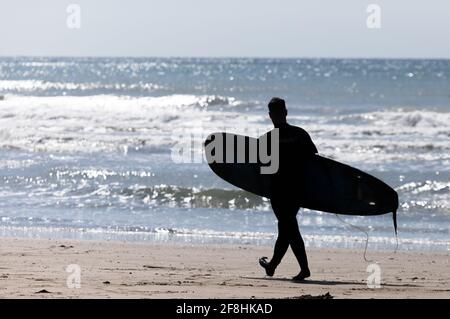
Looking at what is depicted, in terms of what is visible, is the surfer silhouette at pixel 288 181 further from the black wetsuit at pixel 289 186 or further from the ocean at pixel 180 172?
the ocean at pixel 180 172

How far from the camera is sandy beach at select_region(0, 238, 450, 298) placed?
6.84 metres

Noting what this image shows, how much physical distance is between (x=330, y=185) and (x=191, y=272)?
1431 mm

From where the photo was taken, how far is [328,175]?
28.1ft

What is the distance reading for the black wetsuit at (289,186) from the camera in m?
7.66

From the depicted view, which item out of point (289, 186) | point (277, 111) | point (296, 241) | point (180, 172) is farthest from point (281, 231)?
point (180, 172)

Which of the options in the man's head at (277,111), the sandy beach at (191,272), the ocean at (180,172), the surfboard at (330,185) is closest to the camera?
the sandy beach at (191,272)

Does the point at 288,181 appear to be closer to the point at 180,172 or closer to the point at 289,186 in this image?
the point at 289,186

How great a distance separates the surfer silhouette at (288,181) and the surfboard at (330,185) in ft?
2.56

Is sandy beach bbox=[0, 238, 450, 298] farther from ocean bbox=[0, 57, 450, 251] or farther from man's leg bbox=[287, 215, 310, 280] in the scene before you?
ocean bbox=[0, 57, 450, 251]

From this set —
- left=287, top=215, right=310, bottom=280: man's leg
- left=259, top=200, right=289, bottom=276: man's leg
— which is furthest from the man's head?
left=287, top=215, right=310, bottom=280: man's leg

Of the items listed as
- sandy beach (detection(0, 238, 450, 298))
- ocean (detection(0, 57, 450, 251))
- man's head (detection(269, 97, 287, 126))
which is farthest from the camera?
ocean (detection(0, 57, 450, 251))

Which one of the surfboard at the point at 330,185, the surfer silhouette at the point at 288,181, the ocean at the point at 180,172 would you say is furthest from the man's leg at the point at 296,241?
the ocean at the point at 180,172

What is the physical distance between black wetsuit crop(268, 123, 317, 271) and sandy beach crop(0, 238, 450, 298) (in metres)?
0.30
